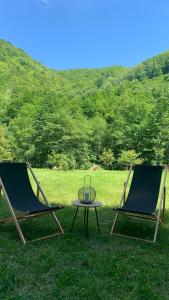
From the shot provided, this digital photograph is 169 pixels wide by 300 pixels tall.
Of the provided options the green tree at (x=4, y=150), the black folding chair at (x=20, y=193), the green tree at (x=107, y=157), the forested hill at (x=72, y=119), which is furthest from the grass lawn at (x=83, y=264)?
the green tree at (x=107, y=157)

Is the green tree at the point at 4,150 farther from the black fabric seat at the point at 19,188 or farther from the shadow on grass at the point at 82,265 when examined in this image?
the shadow on grass at the point at 82,265

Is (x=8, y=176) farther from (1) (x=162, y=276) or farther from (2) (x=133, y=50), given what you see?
(2) (x=133, y=50)

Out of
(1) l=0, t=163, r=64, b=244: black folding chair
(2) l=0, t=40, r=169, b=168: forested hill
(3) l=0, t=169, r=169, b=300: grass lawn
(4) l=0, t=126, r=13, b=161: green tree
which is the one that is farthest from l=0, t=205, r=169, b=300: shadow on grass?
(4) l=0, t=126, r=13, b=161: green tree

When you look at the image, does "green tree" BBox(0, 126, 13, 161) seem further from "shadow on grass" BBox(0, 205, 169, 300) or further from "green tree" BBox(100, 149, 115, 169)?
"shadow on grass" BBox(0, 205, 169, 300)

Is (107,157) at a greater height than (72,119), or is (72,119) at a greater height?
(72,119)

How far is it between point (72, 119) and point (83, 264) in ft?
60.0

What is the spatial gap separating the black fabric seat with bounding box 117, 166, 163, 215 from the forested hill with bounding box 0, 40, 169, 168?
1243 cm

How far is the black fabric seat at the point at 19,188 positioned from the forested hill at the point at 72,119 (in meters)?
12.4

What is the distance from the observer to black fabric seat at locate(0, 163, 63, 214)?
416 centimetres

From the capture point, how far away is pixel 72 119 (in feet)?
69.2

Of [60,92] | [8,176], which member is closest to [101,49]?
[60,92]

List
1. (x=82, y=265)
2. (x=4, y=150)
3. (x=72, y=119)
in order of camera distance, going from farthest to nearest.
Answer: (x=72, y=119)
(x=4, y=150)
(x=82, y=265)

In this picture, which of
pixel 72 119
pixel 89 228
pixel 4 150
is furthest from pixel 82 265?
pixel 72 119

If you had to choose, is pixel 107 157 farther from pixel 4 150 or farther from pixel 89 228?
pixel 89 228
